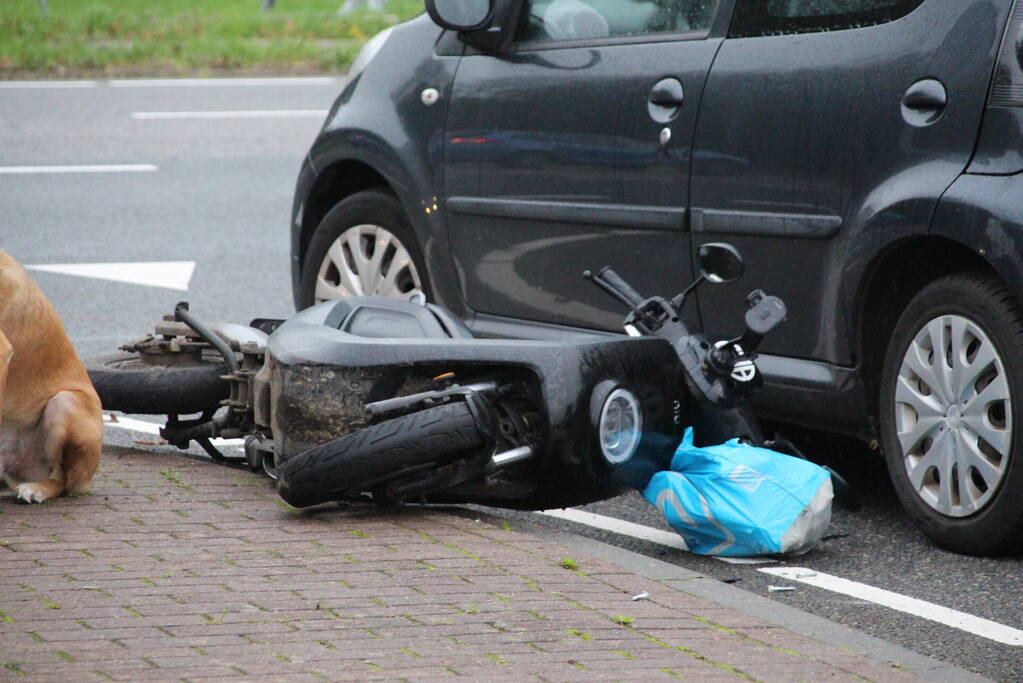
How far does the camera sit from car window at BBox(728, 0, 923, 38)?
15.6 ft

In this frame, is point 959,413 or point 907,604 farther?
point 959,413

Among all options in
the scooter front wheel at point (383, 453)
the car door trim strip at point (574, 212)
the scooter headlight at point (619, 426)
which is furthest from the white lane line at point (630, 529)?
the car door trim strip at point (574, 212)

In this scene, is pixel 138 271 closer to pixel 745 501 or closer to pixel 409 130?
pixel 409 130

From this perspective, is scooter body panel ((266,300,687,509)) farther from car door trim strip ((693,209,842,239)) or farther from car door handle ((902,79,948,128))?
car door handle ((902,79,948,128))

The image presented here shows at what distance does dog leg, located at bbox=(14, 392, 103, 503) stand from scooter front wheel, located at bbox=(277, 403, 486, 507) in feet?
2.20

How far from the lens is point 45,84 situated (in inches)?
643

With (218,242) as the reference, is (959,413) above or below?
above

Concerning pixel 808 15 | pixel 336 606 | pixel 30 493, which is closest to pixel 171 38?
pixel 30 493

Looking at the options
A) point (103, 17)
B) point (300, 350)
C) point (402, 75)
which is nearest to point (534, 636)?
point (300, 350)

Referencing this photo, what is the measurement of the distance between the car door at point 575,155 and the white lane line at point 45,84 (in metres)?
11.2

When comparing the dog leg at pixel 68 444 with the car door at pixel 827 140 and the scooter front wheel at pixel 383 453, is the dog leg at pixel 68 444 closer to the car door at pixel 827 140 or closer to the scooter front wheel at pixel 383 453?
the scooter front wheel at pixel 383 453

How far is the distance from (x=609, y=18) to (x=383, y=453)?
→ 77.0 inches

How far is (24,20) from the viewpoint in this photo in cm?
1909

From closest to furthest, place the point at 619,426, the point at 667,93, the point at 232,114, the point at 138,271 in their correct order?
the point at 619,426, the point at 667,93, the point at 138,271, the point at 232,114
